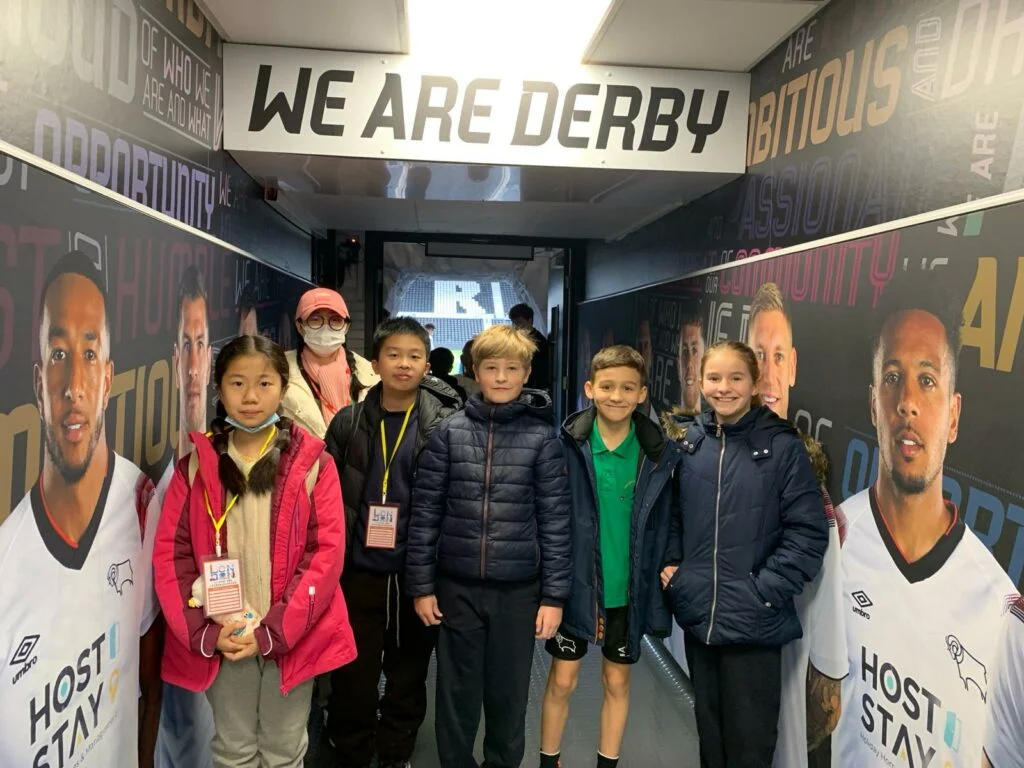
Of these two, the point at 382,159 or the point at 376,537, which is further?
the point at 382,159

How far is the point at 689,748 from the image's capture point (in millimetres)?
2439

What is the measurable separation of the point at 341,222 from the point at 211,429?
3489 millimetres

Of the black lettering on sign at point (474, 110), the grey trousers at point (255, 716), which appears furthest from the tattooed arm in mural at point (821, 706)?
the black lettering on sign at point (474, 110)

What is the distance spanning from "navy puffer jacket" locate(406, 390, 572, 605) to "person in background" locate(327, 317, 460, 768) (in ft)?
0.40

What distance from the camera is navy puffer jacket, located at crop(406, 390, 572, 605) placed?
76.3 inches

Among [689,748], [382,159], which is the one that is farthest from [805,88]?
[689,748]

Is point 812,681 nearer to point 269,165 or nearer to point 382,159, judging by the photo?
point 382,159

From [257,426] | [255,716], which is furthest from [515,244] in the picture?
[255,716]

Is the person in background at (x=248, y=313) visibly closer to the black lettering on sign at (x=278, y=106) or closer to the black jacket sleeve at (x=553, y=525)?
the black lettering on sign at (x=278, y=106)

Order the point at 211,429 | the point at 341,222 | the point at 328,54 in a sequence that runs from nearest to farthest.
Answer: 1. the point at 211,429
2. the point at 328,54
3. the point at 341,222

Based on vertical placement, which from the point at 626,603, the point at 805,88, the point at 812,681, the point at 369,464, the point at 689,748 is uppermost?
the point at 805,88

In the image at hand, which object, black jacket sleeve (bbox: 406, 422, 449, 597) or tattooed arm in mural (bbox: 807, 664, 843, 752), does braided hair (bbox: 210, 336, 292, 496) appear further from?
tattooed arm in mural (bbox: 807, 664, 843, 752)

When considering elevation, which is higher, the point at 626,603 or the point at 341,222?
the point at 341,222

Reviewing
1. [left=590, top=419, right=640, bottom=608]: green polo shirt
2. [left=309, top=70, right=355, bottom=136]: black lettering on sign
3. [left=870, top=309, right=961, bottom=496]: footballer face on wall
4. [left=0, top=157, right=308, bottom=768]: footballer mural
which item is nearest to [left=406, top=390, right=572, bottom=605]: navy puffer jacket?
[left=590, top=419, right=640, bottom=608]: green polo shirt
